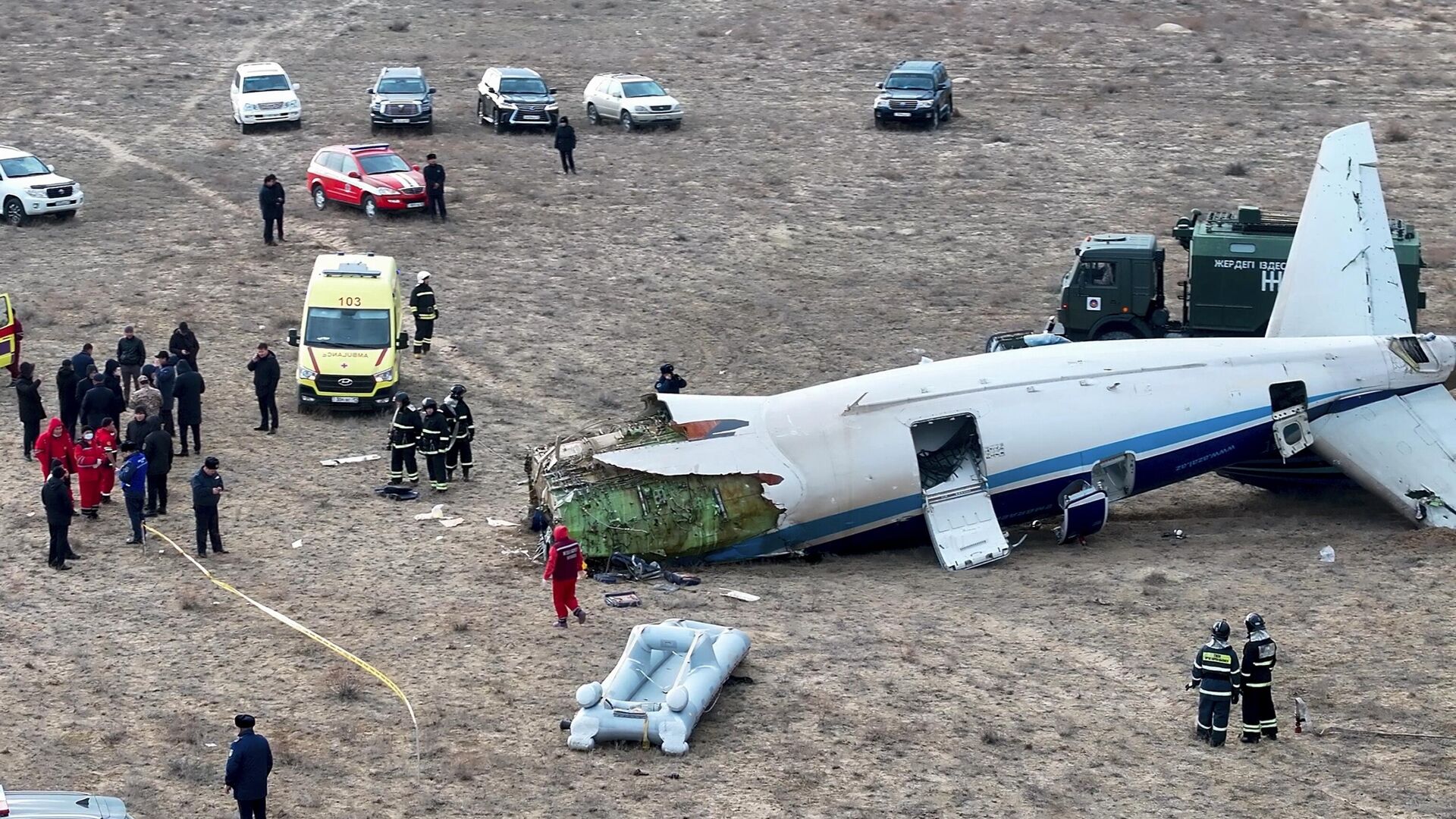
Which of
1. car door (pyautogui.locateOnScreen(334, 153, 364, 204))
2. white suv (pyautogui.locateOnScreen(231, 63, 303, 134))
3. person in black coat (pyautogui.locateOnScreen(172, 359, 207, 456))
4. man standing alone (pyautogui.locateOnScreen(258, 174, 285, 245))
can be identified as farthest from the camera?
white suv (pyautogui.locateOnScreen(231, 63, 303, 134))

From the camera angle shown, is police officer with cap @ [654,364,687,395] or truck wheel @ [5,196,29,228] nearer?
police officer with cap @ [654,364,687,395]

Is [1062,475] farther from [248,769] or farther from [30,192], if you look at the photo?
[30,192]

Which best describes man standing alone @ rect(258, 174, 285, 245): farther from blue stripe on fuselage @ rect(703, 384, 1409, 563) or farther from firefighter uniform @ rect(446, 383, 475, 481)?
blue stripe on fuselage @ rect(703, 384, 1409, 563)

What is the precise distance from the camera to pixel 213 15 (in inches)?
2618

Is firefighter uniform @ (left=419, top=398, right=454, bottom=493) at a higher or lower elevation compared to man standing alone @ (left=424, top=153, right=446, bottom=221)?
lower

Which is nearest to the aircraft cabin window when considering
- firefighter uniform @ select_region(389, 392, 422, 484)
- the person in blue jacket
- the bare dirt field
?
the bare dirt field

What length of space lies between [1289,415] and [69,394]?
19.8 metres

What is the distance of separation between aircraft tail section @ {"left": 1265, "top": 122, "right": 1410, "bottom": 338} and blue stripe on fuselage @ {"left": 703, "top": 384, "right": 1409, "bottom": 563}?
205cm

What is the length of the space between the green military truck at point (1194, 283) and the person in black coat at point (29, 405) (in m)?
17.9

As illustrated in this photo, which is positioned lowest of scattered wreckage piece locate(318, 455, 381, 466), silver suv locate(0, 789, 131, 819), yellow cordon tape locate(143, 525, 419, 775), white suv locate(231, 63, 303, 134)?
scattered wreckage piece locate(318, 455, 381, 466)

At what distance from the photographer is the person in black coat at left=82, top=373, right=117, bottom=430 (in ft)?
92.1

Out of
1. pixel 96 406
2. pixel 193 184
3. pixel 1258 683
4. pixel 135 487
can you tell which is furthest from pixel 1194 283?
pixel 193 184

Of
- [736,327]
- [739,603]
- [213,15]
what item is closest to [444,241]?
[736,327]

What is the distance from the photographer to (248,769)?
16328 mm
